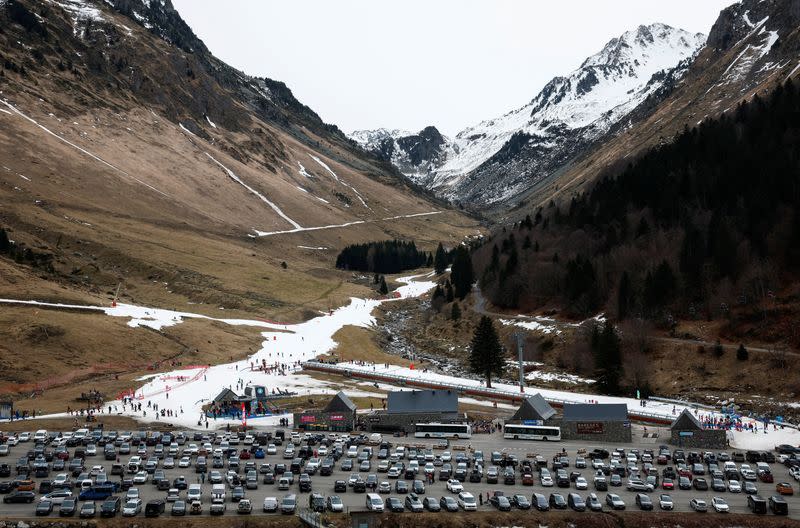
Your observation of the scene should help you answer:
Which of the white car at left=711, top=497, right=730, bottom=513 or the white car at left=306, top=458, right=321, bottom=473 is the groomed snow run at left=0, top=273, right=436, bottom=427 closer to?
the white car at left=306, top=458, right=321, bottom=473

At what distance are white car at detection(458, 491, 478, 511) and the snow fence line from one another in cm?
3018

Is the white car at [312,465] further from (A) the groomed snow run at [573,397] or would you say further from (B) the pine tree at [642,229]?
(B) the pine tree at [642,229]

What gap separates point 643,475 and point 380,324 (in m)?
101

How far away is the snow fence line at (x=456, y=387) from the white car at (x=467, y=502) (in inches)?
1188

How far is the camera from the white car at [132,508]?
44.2m

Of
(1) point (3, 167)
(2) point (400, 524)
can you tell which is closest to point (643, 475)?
(2) point (400, 524)

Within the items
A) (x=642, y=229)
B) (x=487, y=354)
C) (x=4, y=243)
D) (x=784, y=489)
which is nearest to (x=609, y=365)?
(x=487, y=354)

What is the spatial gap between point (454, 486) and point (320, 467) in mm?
11196

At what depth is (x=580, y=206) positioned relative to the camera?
504 ft

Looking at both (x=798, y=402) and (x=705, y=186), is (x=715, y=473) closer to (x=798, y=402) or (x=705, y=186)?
(x=798, y=402)

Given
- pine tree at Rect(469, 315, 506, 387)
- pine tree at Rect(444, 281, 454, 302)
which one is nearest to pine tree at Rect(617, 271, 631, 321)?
pine tree at Rect(469, 315, 506, 387)

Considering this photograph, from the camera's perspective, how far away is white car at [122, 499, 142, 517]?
1742 inches

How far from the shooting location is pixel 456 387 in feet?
294

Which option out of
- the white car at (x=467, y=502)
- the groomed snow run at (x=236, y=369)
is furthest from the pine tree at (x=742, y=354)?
the white car at (x=467, y=502)
